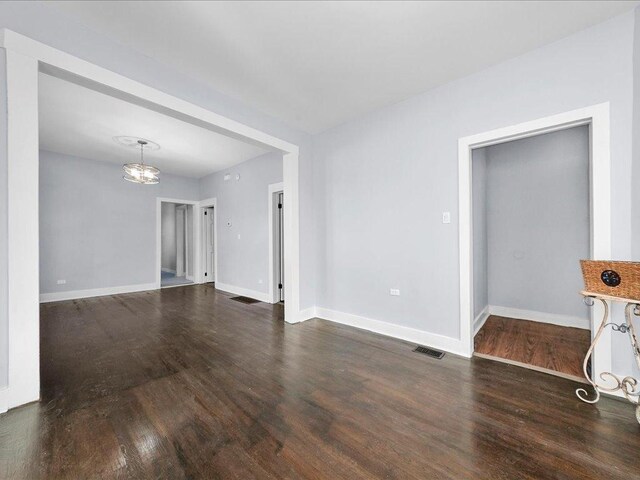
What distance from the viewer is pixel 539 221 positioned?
148 inches

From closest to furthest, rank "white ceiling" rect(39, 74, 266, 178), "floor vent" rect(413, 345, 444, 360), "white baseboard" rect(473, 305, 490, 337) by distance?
"floor vent" rect(413, 345, 444, 360) < "white ceiling" rect(39, 74, 266, 178) < "white baseboard" rect(473, 305, 490, 337)

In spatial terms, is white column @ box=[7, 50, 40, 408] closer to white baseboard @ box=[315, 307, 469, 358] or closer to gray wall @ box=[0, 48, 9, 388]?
gray wall @ box=[0, 48, 9, 388]

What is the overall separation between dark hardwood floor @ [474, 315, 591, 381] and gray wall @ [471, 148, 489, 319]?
352mm

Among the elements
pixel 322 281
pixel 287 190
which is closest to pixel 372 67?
pixel 287 190

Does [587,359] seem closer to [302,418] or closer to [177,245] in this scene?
[302,418]

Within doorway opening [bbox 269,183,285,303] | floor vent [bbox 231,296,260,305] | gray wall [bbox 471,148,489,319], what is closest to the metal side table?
gray wall [bbox 471,148,489,319]

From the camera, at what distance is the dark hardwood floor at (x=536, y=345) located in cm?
245

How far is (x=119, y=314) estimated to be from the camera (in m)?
4.22

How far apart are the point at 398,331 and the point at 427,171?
6.37 ft

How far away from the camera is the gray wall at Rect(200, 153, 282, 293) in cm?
518

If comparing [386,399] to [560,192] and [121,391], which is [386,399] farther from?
[560,192]

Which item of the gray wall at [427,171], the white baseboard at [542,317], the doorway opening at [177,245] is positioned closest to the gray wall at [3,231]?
the gray wall at [427,171]

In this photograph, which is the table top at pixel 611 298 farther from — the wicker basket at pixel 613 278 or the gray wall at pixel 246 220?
the gray wall at pixel 246 220

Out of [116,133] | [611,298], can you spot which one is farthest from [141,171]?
[611,298]
